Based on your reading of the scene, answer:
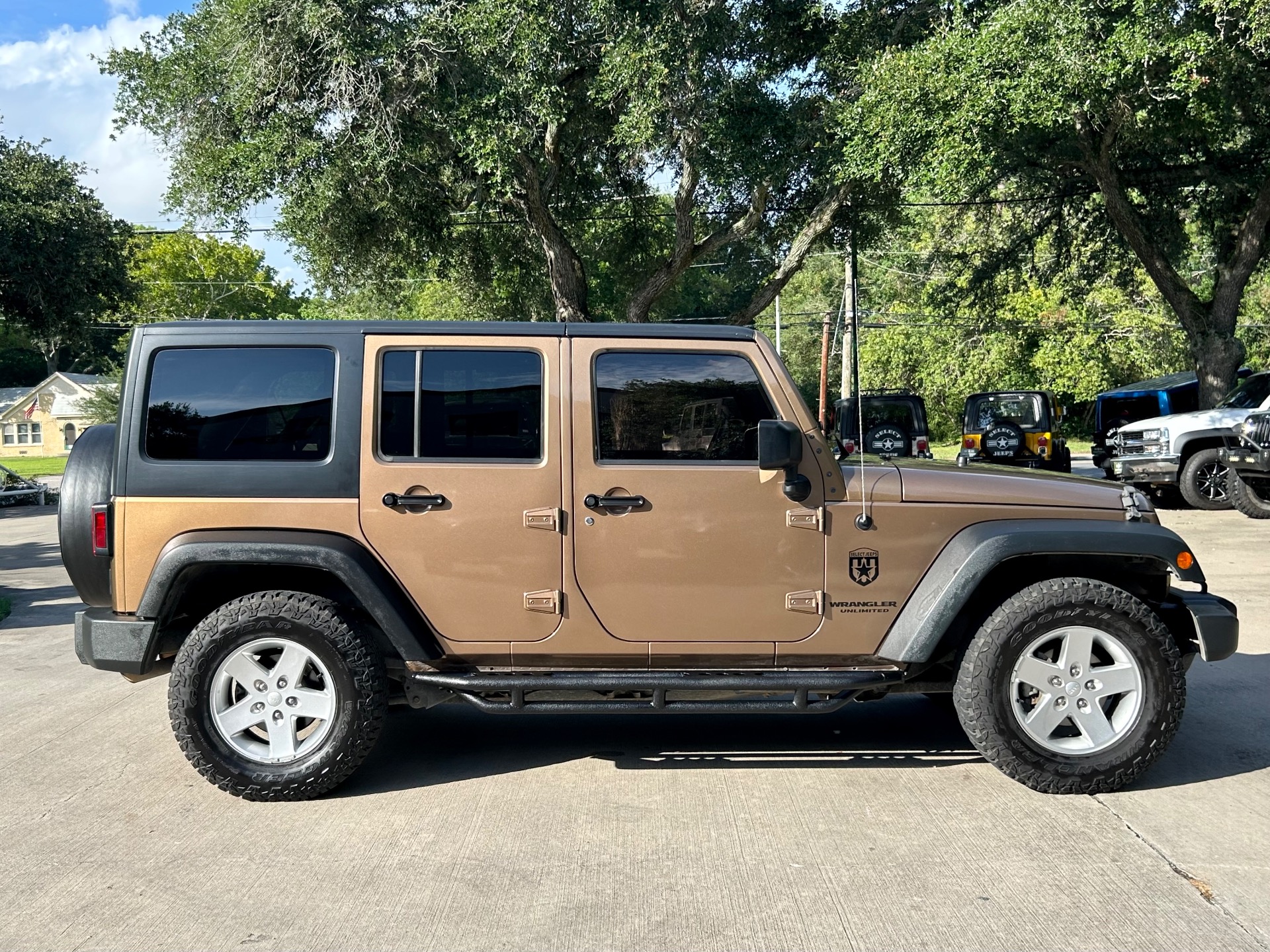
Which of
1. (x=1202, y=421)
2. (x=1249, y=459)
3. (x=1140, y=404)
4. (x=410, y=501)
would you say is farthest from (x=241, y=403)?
(x=1140, y=404)

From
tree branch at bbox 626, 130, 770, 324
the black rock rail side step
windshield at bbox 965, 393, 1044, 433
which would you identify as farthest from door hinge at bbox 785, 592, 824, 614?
windshield at bbox 965, 393, 1044, 433

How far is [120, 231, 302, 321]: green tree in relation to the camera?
5941 centimetres

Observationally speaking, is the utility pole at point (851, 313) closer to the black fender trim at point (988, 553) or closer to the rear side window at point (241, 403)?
the black fender trim at point (988, 553)

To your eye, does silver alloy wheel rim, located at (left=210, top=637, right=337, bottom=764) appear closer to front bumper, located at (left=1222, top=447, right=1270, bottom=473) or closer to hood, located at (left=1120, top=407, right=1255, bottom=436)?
front bumper, located at (left=1222, top=447, right=1270, bottom=473)

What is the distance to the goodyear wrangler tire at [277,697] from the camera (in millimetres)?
4359

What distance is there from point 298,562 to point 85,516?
97cm

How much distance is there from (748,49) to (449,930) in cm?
1733

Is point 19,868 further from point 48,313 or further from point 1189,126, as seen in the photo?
point 48,313

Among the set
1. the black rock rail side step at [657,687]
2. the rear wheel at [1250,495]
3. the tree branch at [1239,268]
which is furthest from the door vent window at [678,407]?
the tree branch at [1239,268]

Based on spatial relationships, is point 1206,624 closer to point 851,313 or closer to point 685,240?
point 851,313

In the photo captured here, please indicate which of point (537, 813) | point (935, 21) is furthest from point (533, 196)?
point (537, 813)

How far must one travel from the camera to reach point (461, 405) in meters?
4.52

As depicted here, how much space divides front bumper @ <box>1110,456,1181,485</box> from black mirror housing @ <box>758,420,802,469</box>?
12.9m

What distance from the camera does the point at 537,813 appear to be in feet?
14.0
